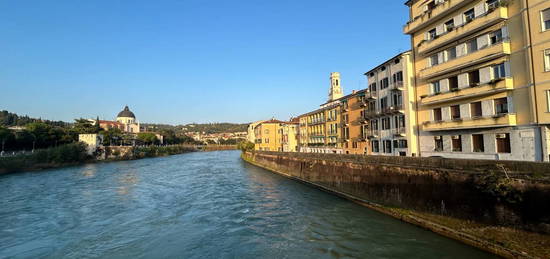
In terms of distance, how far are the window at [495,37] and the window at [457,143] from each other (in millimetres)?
7615

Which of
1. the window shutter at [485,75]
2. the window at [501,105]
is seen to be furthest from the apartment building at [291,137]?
the window at [501,105]

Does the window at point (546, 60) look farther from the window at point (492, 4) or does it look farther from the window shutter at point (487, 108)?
the window at point (492, 4)

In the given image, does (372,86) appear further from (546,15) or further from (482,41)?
(546,15)

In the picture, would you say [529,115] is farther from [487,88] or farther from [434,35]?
[434,35]

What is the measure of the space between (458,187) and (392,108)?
15.1 meters

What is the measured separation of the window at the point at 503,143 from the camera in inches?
755

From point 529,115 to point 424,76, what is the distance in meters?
8.84

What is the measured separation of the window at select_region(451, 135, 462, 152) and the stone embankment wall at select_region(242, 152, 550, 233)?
6.41m

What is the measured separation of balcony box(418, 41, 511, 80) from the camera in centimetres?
1845

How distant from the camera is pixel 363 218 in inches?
733

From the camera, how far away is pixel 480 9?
2061 centimetres

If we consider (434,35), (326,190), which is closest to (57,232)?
(326,190)

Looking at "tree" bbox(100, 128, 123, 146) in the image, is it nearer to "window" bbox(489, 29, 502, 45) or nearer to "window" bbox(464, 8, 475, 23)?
"window" bbox(464, 8, 475, 23)

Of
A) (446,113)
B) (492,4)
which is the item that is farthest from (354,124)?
(492,4)
